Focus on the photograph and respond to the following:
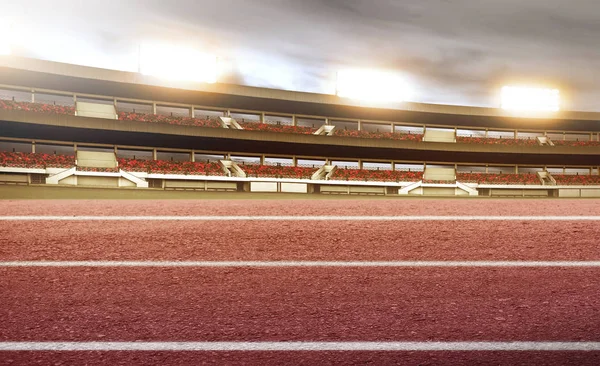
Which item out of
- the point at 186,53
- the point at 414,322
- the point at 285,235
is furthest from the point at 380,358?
the point at 186,53

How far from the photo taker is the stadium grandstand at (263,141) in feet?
93.7

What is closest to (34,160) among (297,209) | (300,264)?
(297,209)

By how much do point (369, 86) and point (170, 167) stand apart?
20.5 meters

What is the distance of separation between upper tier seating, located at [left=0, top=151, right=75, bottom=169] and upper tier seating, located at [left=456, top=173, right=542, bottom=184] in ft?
110

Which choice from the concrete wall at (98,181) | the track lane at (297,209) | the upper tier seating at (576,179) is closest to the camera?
the track lane at (297,209)

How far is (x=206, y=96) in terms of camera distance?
111 ft

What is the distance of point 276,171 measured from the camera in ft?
113

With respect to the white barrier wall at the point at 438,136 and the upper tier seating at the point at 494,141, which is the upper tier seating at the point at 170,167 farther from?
the upper tier seating at the point at 494,141

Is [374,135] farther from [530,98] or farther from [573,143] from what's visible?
[573,143]

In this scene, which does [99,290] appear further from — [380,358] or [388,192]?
[388,192]

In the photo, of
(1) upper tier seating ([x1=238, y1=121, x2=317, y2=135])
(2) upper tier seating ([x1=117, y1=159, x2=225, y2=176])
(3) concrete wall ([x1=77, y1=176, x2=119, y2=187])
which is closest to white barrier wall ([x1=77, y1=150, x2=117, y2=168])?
(2) upper tier seating ([x1=117, y1=159, x2=225, y2=176])

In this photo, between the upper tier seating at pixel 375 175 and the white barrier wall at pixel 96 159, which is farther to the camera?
the upper tier seating at pixel 375 175

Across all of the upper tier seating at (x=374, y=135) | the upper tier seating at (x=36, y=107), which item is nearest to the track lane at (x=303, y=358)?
the upper tier seating at (x=36, y=107)

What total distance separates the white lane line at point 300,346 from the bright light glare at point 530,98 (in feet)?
147
